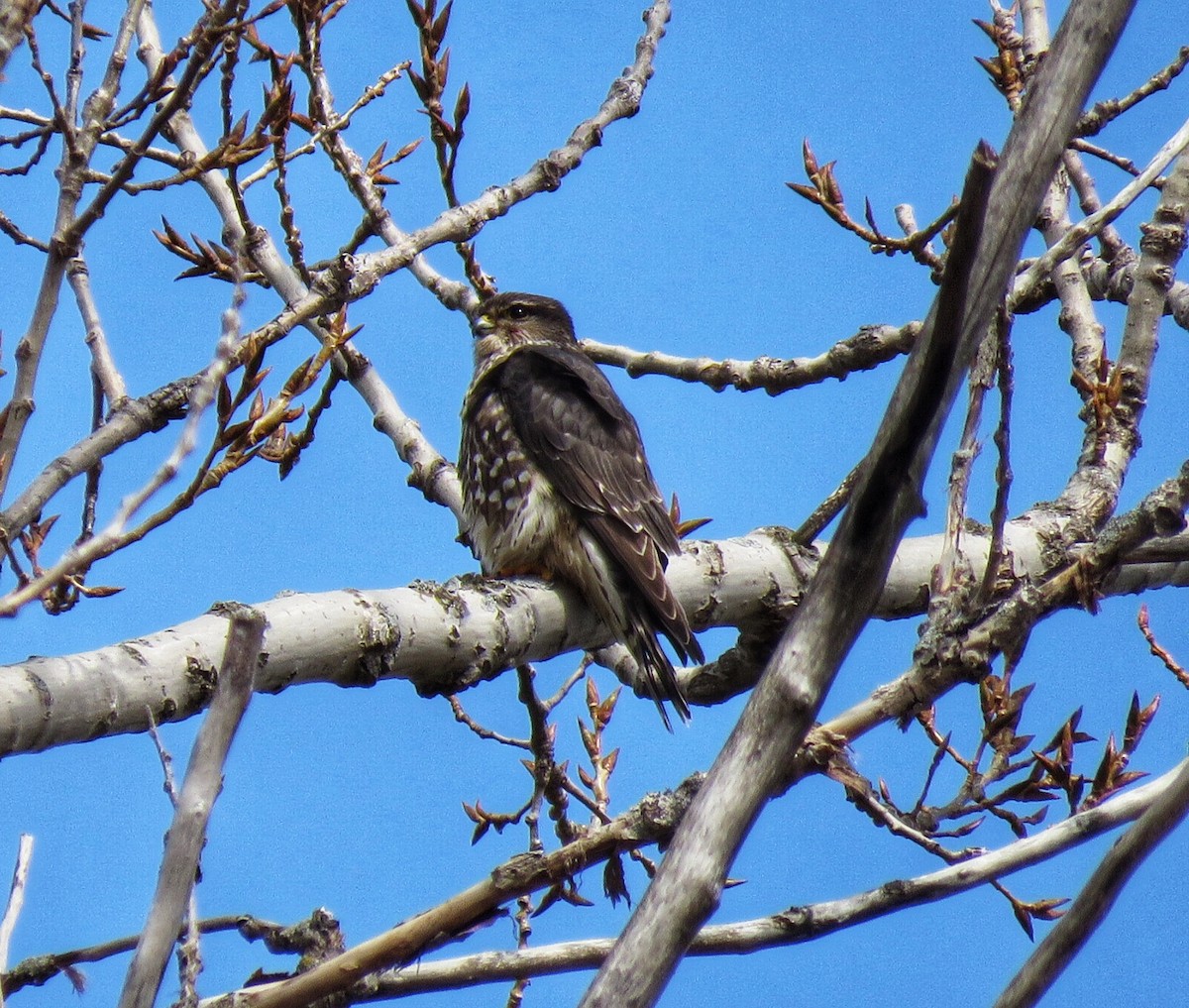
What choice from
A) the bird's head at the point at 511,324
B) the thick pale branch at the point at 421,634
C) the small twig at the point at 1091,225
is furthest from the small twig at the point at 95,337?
the bird's head at the point at 511,324

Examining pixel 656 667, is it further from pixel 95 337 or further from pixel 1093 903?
pixel 1093 903

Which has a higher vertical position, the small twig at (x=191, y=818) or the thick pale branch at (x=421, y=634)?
the thick pale branch at (x=421, y=634)

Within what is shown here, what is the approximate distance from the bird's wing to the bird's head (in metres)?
0.18

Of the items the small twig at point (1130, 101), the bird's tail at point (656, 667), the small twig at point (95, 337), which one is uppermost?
the small twig at point (1130, 101)

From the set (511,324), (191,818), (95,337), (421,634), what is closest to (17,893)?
(191,818)

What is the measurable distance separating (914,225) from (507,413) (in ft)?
4.92

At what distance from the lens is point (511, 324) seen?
5.07 metres

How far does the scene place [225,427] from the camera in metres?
2.48

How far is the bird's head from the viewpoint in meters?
4.97

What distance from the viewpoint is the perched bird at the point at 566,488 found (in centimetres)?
373

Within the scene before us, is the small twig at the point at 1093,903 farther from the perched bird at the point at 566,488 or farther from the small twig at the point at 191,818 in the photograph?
the perched bird at the point at 566,488

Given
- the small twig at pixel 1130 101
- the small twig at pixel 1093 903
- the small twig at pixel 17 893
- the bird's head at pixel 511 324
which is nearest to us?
the small twig at pixel 1093 903

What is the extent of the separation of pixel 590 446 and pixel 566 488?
0.63 feet

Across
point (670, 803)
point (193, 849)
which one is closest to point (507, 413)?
point (670, 803)
